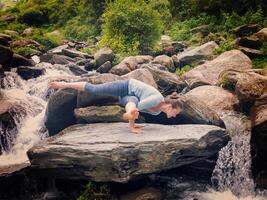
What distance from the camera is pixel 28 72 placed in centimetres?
1558

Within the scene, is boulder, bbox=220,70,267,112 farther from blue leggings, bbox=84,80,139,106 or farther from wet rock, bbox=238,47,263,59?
wet rock, bbox=238,47,263,59

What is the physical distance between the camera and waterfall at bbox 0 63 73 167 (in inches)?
429

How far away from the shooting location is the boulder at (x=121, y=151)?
7719 mm

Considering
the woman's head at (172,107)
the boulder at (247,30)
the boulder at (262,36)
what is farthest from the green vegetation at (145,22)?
the woman's head at (172,107)

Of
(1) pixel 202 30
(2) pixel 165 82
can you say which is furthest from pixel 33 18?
(2) pixel 165 82

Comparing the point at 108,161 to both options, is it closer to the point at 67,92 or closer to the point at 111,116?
the point at 111,116

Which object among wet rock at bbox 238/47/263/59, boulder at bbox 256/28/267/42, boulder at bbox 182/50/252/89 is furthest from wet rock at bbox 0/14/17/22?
wet rock at bbox 238/47/263/59

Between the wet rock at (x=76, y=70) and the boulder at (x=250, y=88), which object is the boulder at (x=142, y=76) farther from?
the wet rock at (x=76, y=70)

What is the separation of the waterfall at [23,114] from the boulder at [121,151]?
7.07 feet

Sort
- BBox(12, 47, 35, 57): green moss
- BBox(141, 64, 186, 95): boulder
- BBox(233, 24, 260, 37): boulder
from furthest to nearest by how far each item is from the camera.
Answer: BBox(12, 47, 35, 57): green moss → BBox(233, 24, 260, 37): boulder → BBox(141, 64, 186, 95): boulder

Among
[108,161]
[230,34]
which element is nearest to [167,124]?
[108,161]

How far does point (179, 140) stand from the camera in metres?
8.02

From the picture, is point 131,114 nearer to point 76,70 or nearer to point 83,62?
point 76,70

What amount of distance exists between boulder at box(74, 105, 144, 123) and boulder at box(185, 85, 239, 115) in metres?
2.26
